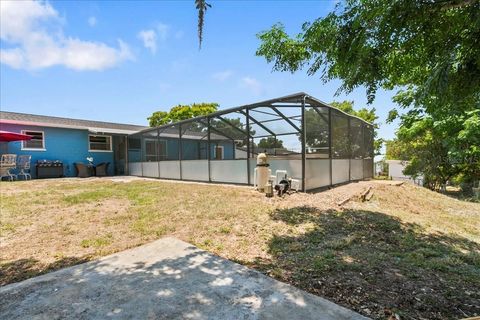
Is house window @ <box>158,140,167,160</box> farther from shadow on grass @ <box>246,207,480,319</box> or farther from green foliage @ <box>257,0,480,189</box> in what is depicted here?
green foliage @ <box>257,0,480,189</box>

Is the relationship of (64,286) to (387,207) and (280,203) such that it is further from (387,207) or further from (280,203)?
(387,207)

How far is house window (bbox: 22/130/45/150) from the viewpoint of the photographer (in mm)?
12586

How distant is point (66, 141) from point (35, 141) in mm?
1325

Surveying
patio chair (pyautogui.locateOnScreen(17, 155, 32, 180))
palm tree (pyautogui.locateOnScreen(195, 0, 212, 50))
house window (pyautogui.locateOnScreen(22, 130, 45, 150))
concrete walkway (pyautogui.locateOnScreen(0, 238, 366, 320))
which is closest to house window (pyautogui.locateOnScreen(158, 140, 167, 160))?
patio chair (pyautogui.locateOnScreen(17, 155, 32, 180))

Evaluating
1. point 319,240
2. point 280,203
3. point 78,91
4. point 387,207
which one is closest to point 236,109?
point 280,203

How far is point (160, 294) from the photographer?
7.17ft

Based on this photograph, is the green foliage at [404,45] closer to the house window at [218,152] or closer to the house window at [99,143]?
the house window at [218,152]

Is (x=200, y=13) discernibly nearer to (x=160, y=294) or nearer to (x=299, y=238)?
(x=160, y=294)

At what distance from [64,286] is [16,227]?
3004mm

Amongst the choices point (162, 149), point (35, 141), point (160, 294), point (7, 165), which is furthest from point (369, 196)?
point (35, 141)

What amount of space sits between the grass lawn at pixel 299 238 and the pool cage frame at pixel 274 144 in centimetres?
155

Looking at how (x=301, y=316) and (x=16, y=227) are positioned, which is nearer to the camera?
(x=301, y=316)

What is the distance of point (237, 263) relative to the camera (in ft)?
9.59

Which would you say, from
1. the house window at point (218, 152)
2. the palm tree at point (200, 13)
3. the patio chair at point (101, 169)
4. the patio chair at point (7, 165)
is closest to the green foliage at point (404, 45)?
the palm tree at point (200, 13)
